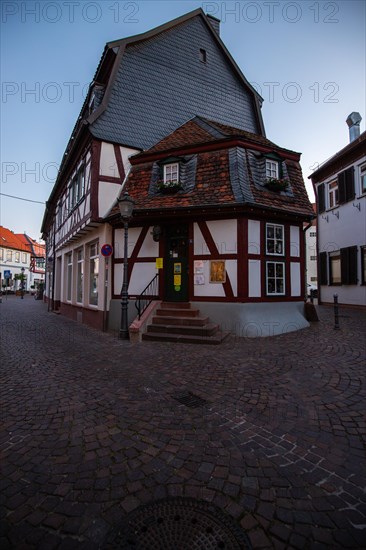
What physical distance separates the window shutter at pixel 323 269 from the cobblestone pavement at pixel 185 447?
43.1 ft

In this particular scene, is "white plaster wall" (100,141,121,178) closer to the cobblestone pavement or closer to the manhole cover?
the cobblestone pavement

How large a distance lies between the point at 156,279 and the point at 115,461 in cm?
763

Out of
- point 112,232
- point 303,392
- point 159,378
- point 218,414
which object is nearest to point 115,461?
point 218,414

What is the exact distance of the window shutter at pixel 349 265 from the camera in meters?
15.2

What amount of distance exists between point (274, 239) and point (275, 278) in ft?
4.39

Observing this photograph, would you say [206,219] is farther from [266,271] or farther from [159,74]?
[159,74]

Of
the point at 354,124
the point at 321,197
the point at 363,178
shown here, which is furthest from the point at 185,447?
the point at 354,124

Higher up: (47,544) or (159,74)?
(159,74)

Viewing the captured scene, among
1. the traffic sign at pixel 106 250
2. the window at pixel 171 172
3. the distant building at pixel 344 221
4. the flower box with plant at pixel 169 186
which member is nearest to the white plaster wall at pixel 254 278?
the flower box with plant at pixel 169 186

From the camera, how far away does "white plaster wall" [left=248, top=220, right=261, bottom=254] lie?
360 inches

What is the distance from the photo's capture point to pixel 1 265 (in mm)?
51938

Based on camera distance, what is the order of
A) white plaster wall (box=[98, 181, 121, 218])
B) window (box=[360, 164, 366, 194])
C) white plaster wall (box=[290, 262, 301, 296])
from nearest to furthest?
1. white plaster wall (box=[290, 262, 301, 296])
2. white plaster wall (box=[98, 181, 121, 218])
3. window (box=[360, 164, 366, 194])

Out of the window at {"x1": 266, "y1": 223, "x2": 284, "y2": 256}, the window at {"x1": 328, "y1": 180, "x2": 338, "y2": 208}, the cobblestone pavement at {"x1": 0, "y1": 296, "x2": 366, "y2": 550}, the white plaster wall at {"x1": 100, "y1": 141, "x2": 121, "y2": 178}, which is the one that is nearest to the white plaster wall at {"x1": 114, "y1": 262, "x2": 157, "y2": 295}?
the white plaster wall at {"x1": 100, "y1": 141, "x2": 121, "y2": 178}

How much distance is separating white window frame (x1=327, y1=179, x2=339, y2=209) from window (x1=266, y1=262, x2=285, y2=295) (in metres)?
9.70
